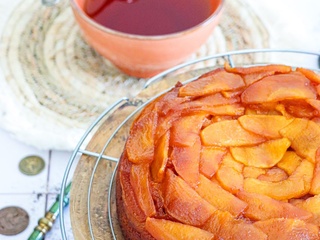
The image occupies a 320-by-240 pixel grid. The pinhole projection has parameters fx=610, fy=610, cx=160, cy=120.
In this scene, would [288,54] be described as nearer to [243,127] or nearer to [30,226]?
[243,127]

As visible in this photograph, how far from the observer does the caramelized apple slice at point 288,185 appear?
5.72ft

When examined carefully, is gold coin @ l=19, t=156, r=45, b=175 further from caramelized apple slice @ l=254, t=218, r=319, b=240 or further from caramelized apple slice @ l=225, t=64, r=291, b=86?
caramelized apple slice @ l=254, t=218, r=319, b=240

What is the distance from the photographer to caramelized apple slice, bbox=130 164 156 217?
1.76 metres

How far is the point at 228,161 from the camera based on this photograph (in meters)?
1.82

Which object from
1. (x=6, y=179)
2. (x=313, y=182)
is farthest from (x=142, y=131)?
(x=6, y=179)

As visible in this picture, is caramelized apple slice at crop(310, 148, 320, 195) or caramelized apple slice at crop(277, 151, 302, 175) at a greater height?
caramelized apple slice at crop(277, 151, 302, 175)

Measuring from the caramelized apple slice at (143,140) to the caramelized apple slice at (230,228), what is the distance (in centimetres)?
28

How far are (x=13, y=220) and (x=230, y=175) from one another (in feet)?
2.96

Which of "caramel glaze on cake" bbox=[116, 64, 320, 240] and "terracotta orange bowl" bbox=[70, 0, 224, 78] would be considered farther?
"terracotta orange bowl" bbox=[70, 0, 224, 78]

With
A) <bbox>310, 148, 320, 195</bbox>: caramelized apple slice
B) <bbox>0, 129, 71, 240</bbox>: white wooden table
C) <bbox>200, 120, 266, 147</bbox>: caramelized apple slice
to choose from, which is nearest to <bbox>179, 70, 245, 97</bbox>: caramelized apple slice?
<bbox>200, 120, 266, 147</bbox>: caramelized apple slice

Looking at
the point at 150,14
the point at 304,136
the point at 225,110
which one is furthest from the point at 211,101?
the point at 150,14

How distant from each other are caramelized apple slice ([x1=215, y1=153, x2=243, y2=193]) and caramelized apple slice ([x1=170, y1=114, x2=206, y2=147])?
4.6 inches

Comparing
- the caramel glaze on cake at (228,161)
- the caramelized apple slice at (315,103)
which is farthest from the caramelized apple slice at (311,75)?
the caramelized apple slice at (315,103)

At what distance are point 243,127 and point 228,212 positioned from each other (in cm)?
30
